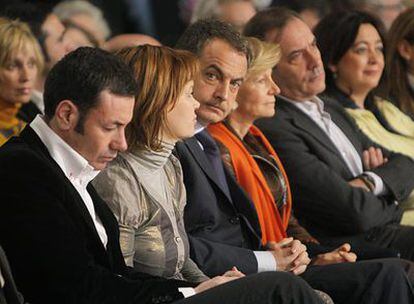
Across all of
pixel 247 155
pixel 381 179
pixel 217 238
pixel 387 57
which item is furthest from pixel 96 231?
pixel 387 57

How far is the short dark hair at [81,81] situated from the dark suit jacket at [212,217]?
823mm

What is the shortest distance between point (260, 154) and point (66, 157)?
154 centimetres

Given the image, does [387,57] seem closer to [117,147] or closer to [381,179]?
[381,179]

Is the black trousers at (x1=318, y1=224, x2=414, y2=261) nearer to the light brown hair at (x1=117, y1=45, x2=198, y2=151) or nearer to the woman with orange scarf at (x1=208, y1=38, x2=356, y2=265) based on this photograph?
the woman with orange scarf at (x1=208, y1=38, x2=356, y2=265)

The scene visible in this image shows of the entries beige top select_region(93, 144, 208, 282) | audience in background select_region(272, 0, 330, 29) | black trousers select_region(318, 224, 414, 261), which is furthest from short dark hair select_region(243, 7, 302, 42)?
audience in background select_region(272, 0, 330, 29)

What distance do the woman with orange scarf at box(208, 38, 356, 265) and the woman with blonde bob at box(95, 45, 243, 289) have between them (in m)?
0.66

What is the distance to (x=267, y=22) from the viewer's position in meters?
5.58

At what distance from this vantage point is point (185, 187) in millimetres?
4402

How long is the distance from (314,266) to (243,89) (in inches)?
33.2

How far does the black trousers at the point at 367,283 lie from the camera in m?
4.32

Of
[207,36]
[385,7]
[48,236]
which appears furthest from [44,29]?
[48,236]

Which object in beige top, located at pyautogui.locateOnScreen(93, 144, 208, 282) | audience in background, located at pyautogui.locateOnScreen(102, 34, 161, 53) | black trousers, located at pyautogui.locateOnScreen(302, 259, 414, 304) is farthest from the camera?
audience in background, located at pyautogui.locateOnScreen(102, 34, 161, 53)

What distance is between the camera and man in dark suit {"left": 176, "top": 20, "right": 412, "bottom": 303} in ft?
14.3

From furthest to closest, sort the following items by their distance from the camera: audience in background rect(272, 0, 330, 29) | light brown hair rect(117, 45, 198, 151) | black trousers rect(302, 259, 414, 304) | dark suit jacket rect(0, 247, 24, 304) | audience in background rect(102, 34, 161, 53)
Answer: audience in background rect(272, 0, 330, 29) < audience in background rect(102, 34, 161, 53) < black trousers rect(302, 259, 414, 304) < light brown hair rect(117, 45, 198, 151) < dark suit jacket rect(0, 247, 24, 304)
